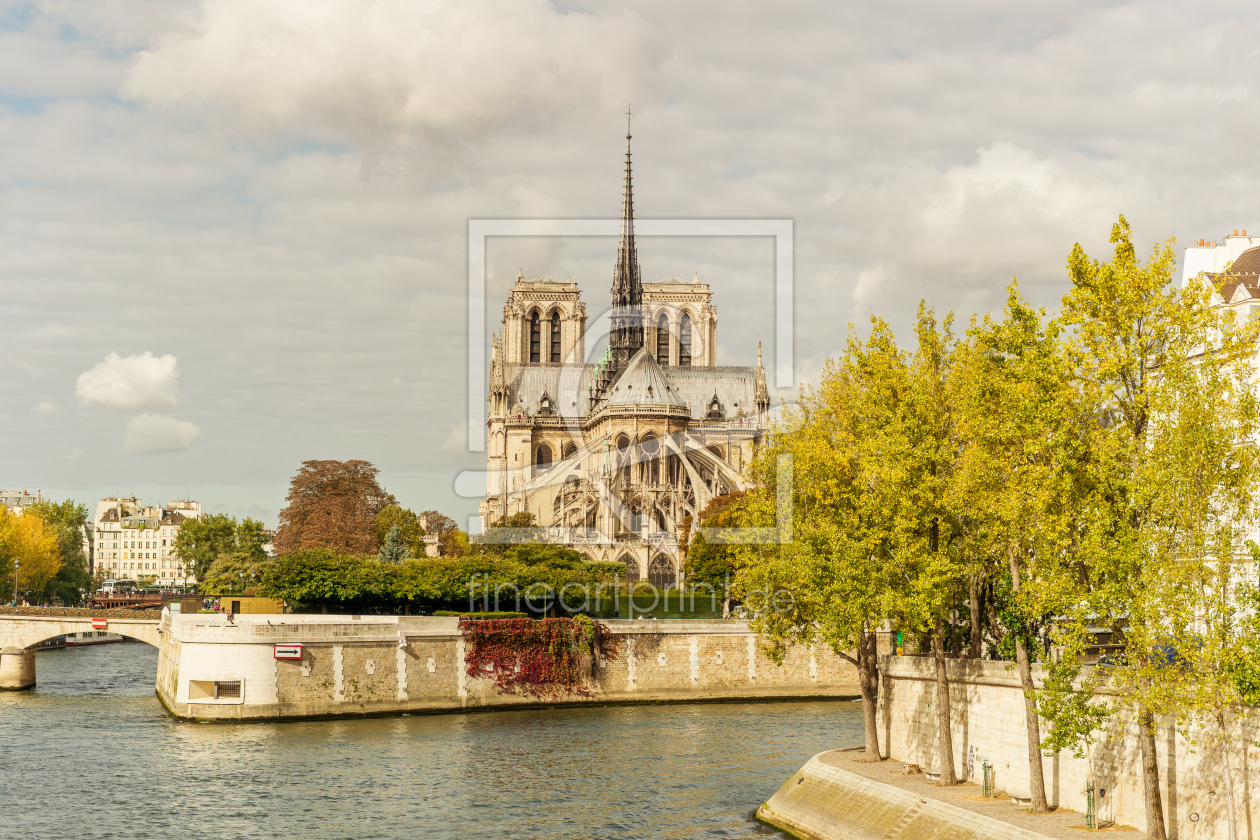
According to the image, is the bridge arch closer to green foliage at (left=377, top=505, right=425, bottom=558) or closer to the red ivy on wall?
the red ivy on wall

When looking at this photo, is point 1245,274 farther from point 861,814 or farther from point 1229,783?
point 861,814

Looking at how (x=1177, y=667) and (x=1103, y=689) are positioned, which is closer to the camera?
(x=1177, y=667)

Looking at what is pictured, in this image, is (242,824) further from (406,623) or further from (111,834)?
(406,623)

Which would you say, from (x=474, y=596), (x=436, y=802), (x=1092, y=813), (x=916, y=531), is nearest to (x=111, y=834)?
(x=436, y=802)

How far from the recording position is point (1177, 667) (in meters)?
17.3

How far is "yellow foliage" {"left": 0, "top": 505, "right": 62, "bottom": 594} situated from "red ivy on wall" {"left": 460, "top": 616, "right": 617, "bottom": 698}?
1923 inches

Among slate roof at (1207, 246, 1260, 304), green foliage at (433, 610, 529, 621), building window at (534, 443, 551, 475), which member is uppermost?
building window at (534, 443, 551, 475)

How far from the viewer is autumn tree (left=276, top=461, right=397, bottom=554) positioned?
82812 millimetres

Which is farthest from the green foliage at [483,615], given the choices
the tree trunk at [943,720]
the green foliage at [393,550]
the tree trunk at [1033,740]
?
the tree trunk at [1033,740]

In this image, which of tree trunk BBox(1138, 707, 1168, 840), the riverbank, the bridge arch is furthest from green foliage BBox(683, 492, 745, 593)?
tree trunk BBox(1138, 707, 1168, 840)

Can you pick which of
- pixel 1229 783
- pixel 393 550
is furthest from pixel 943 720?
pixel 393 550

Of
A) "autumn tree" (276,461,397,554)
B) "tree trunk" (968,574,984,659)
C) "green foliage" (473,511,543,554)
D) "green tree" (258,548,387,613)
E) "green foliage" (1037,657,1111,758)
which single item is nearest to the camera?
"green foliage" (1037,657,1111,758)

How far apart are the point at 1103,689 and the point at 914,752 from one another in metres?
7.73

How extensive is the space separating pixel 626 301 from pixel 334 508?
47.4 m
